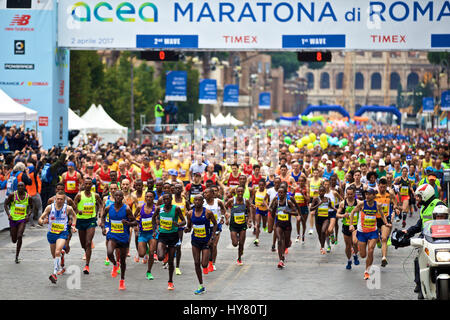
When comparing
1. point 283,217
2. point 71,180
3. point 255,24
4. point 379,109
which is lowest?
point 283,217

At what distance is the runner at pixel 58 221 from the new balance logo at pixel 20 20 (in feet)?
54.7

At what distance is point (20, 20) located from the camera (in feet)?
95.4

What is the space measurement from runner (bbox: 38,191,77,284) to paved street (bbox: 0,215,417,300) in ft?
1.90

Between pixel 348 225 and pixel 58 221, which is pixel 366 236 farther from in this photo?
pixel 58 221

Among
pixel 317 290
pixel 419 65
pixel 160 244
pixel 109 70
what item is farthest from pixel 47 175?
pixel 419 65

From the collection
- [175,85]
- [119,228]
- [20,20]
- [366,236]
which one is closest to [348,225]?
[366,236]

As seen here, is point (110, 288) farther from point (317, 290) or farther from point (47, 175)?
point (47, 175)

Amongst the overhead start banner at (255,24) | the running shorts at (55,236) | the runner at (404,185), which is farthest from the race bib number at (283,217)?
the overhead start banner at (255,24)

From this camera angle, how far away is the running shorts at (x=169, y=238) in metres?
12.8

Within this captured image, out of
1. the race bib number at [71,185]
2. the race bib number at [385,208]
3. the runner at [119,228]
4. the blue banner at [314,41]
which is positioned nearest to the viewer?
the runner at [119,228]

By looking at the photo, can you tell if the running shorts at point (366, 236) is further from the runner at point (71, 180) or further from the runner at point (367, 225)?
the runner at point (71, 180)

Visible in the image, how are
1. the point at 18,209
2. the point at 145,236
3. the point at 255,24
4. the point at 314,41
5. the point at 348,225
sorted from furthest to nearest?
→ the point at 255,24, the point at 314,41, the point at 18,209, the point at 348,225, the point at 145,236

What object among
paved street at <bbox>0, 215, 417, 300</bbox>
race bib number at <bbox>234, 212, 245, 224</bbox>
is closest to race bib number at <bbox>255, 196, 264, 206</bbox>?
paved street at <bbox>0, 215, 417, 300</bbox>

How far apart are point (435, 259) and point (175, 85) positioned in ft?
116
